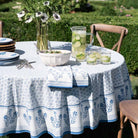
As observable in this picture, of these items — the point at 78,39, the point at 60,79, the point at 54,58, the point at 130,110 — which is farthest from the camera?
the point at 78,39

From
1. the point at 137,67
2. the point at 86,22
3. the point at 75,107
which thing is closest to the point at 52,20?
the point at 75,107

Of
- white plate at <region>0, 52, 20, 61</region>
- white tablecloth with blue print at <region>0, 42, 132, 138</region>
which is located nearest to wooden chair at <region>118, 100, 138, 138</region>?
white tablecloth with blue print at <region>0, 42, 132, 138</region>

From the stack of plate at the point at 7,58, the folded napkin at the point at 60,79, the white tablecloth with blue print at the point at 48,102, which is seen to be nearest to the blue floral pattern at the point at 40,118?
the white tablecloth with blue print at the point at 48,102

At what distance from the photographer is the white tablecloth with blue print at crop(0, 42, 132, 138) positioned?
1756mm

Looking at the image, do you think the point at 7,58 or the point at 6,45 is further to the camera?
the point at 6,45

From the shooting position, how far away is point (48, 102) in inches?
69.3

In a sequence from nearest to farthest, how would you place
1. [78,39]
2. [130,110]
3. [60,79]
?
[60,79]
[130,110]
[78,39]

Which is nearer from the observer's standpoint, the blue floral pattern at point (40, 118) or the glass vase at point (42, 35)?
the blue floral pattern at point (40, 118)

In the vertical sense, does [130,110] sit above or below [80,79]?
below

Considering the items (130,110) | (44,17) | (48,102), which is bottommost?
(130,110)

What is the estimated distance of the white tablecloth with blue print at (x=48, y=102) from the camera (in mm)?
1756

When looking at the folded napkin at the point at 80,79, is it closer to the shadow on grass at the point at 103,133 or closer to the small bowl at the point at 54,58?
the small bowl at the point at 54,58

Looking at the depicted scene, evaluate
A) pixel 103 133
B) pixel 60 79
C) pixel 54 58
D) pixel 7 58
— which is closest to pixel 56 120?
pixel 60 79

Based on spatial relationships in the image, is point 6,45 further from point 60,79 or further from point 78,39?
point 60,79
